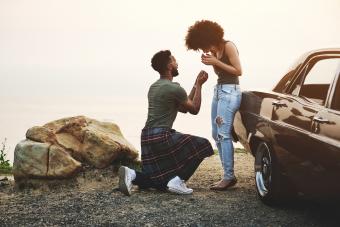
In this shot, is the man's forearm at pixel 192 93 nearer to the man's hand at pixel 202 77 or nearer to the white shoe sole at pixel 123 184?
the man's hand at pixel 202 77

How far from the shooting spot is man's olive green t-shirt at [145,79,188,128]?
6266 mm

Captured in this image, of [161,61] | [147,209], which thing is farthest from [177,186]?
[161,61]

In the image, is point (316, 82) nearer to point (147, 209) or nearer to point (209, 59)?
point (209, 59)

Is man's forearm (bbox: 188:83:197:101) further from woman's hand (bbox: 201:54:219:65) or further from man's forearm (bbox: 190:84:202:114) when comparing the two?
woman's hand (bbox: 201:54:219:65)

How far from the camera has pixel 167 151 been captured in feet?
20.6

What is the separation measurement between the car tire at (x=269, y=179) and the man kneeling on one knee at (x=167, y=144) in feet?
2.45

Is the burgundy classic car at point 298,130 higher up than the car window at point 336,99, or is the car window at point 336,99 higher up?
the car window at point 336,99

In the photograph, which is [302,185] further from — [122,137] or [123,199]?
[122,137]

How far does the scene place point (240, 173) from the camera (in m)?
7.77

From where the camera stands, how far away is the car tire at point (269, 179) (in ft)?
17.4

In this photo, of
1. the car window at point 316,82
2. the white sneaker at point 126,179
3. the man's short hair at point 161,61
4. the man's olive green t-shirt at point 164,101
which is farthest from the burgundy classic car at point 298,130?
the white sneaker at point 126,179

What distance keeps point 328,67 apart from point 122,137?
12.6 feet

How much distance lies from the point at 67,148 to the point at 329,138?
4.13 metres

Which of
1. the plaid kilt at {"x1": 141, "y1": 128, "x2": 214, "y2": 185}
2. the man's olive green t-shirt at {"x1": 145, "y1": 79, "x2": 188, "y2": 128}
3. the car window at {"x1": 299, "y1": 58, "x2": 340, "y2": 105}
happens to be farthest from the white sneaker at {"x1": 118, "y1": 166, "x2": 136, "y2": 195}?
the car window at {"x1": 299, "y1": 58, "x2": 340, "y2": 105}
